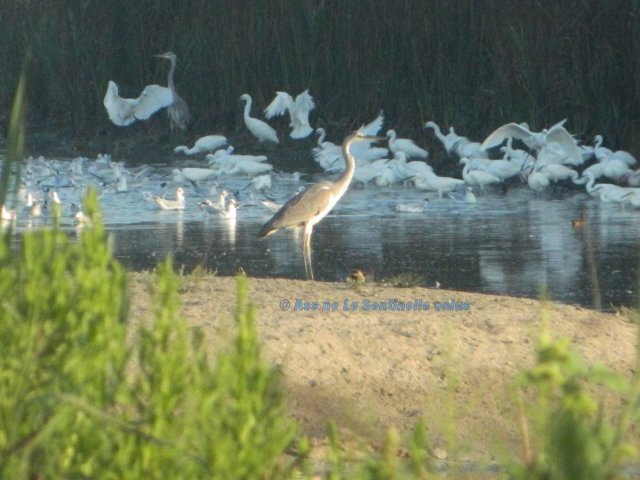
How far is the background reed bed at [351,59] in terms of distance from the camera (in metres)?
16.3

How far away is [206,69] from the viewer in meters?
20.9

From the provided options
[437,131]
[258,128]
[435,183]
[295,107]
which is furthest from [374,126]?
[435,183]

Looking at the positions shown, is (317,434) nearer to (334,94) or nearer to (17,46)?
(334,94)

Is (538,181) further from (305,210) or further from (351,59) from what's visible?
(351,59)

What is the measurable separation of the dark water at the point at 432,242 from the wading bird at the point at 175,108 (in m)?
5.99

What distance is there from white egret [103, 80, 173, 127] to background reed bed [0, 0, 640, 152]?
1.04 m

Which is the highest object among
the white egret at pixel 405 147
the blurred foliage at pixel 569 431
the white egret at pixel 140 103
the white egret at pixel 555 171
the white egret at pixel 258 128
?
the white egret at pixel 140 103

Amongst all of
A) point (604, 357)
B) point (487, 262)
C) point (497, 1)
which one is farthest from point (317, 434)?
point (497, 1)

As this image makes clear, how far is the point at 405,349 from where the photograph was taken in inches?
249

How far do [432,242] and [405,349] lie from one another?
456 centimetres

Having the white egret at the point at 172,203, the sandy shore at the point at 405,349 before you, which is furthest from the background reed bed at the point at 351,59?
the sandy shore at the point at 405,349

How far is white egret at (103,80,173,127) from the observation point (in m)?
20.0

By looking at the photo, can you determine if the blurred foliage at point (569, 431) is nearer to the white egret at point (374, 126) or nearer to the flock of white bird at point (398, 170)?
the flock of white bird at point (398, 170)

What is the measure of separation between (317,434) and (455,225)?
6.69 meters
